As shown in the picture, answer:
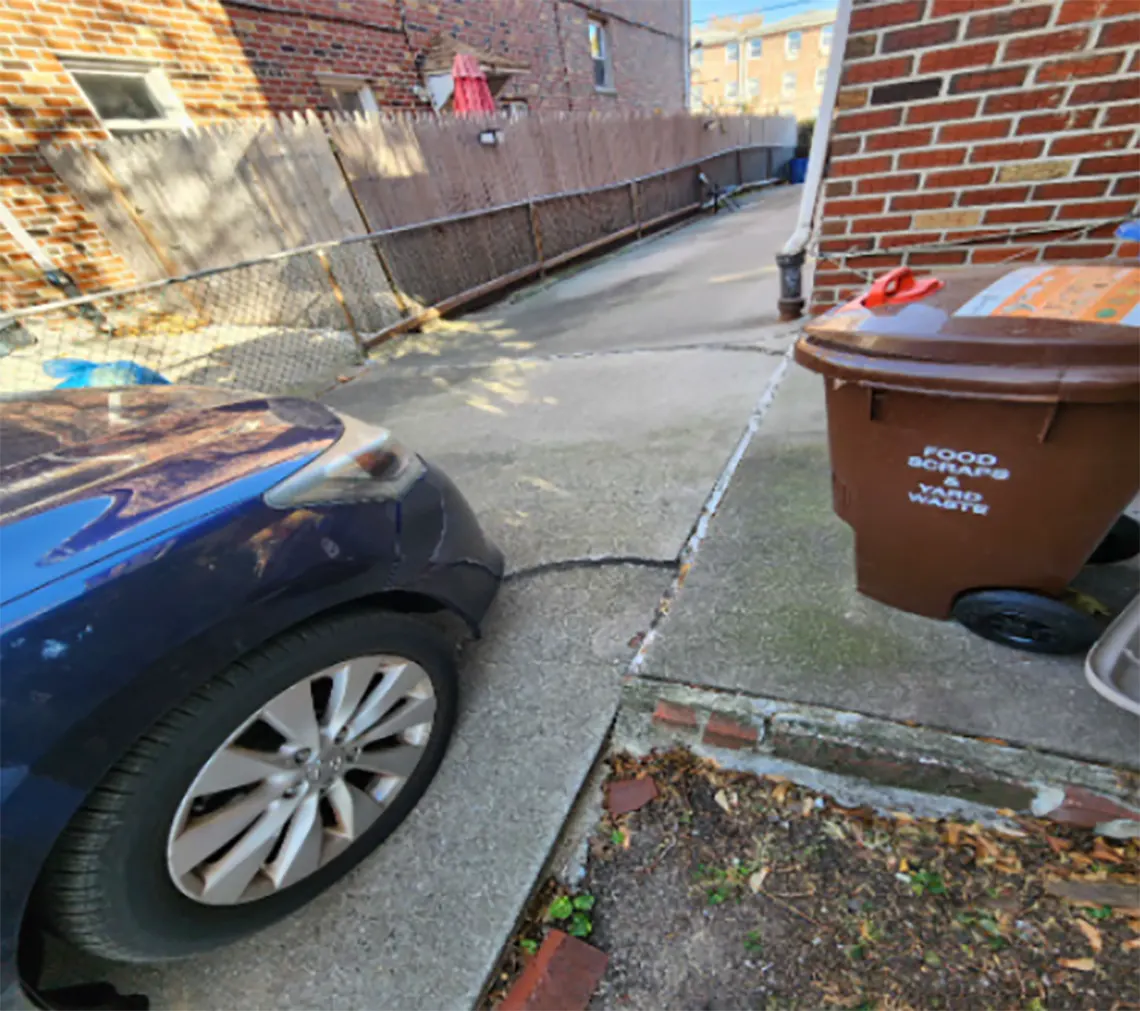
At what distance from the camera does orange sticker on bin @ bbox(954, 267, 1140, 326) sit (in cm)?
121

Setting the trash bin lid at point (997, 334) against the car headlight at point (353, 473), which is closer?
the trash bin lid at point (997, 334)

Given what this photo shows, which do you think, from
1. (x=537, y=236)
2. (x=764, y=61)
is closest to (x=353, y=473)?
(x=537, y=236)

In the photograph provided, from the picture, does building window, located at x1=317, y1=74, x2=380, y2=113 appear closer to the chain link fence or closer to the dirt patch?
the chain link fence

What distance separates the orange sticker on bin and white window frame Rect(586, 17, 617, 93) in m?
15.0

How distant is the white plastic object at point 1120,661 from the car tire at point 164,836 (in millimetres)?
1821

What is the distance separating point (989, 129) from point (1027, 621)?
2248mm

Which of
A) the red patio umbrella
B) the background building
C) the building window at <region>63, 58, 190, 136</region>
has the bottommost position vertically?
the background building

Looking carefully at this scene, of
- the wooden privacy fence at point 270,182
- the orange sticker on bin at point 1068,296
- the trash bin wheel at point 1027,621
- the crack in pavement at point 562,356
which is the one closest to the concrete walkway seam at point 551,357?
the crack in pavement at point 562,356

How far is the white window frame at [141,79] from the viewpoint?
5.67 meters

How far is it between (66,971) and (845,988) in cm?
184

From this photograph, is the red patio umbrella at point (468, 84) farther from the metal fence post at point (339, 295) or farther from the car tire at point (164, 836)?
the car tire at point (164, 836)

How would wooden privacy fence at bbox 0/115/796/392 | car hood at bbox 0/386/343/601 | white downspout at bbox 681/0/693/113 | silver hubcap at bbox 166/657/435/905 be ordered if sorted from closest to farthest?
car hood at bbox 0/386/343/601
silver hubcap at bbox 166/657/435/905
wooden privacy fence at bbox 0/115/796/392
white downspout at bbox 681/0/693/113

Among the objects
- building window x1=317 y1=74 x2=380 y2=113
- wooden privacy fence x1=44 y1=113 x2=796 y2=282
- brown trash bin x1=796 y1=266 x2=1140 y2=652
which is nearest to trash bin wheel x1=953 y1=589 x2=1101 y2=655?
brown trash bin x1=796 y1=266 x2=1140 y2=652

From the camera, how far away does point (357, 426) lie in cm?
182
